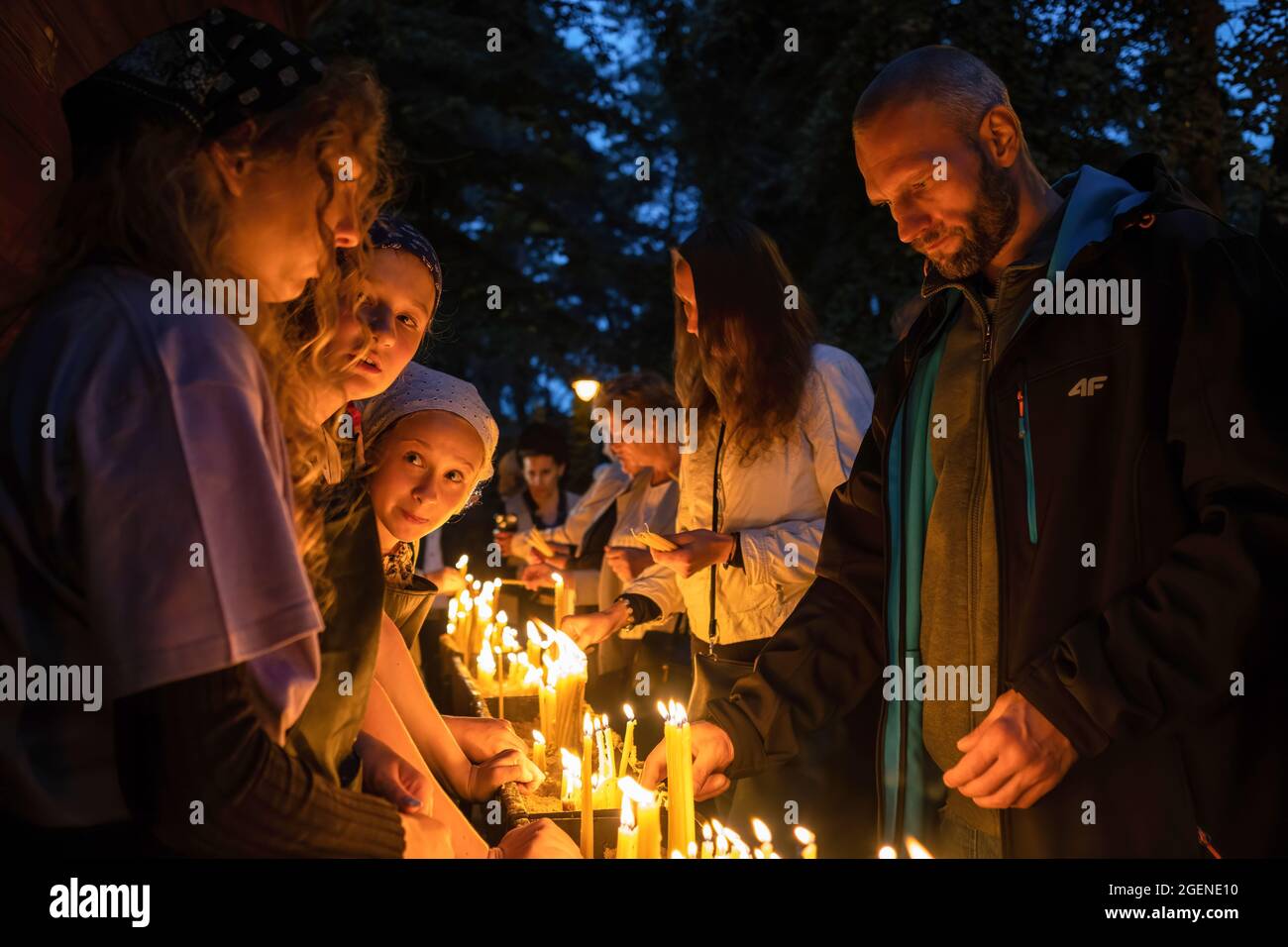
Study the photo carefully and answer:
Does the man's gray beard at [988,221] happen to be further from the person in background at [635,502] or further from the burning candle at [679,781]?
the person in background at [635,502]

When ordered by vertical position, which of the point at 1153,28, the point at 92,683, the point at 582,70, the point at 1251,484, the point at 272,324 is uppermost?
A: the point at 582,70

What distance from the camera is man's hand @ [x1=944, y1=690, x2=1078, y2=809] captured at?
217 cm

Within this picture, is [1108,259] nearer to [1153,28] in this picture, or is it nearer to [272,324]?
[272,324]

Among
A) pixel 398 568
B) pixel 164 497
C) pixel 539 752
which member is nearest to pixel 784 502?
pixel 539 752

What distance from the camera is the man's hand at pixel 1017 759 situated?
217 cm

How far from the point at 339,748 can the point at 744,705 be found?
1.26m

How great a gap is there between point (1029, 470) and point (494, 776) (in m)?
1.59

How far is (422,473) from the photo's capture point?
2.93 metres

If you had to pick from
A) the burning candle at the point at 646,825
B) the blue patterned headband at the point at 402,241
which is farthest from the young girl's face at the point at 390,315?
the burning candle at the point at 646,825

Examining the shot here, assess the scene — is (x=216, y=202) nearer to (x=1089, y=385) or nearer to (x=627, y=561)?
(x=1089, y=385)

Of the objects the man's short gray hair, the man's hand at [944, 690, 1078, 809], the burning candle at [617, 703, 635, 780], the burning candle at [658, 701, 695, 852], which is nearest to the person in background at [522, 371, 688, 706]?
the burning candle at [617, 703, 635, 780]

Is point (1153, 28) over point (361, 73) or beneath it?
over

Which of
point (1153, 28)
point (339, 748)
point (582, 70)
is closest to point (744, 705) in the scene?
point (339, 748)
